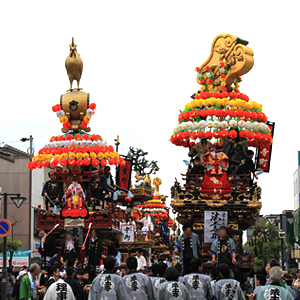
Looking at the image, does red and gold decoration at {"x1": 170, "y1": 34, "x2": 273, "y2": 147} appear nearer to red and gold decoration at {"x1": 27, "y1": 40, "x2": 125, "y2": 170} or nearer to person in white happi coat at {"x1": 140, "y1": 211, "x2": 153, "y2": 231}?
red and gold decoration at {"x1": 27, "y1": 40, "x2": 125, "y2": 170}

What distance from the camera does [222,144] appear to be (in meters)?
27.3

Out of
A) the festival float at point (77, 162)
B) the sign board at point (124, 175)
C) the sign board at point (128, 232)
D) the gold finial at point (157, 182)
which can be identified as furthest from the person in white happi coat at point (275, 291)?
the gold finial at point (157, 182)

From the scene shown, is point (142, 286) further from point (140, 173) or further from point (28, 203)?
point (28, 203)

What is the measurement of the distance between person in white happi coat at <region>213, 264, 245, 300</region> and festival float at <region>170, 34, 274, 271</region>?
39.2 ft

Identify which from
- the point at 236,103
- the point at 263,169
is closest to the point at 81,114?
the point at 236,103

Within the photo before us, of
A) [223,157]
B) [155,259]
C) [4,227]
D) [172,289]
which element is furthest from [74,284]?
[155,259]

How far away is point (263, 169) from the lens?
29.8m

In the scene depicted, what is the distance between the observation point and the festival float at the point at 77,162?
24109mm

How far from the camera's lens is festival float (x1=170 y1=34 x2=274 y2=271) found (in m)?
24.6

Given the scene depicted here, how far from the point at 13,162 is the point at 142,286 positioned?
43451 mm

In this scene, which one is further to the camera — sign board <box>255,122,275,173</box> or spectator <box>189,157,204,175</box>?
sign board <box>255,122,275,173</box>

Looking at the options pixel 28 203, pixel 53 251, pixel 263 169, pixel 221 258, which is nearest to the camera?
pixel 221 258

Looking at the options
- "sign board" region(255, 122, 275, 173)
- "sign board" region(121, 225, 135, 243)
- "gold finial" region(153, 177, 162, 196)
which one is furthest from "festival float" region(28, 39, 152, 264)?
"gold finial" region(153, 177, 162, 196)

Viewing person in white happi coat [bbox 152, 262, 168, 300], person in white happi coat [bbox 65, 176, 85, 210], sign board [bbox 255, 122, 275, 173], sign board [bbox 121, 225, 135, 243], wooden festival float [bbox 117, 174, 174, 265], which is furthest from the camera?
wooden festival float [bbox 117, 174, 174, 265]
